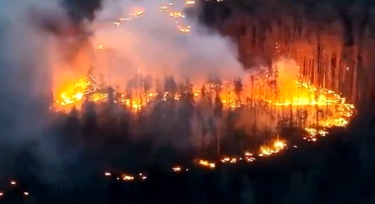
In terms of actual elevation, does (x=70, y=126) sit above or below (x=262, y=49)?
below

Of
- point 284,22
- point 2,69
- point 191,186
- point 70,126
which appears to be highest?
point 284,22

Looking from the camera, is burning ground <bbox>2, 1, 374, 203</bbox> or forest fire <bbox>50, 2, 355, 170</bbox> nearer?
burning ground <bbox>2, 1, 374, 203</bbox>

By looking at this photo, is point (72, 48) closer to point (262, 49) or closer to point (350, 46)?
point (262, 49)

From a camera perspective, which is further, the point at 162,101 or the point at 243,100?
the point at 243,100

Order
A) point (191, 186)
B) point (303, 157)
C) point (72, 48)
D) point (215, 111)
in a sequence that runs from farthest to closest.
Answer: point (72, 48) < point (215, 111) < point (303, 157) < point (191, 186)

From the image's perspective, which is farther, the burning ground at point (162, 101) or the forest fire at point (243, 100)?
the forest fire at point (243, 100)

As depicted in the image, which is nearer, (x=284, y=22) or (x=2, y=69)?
(x=2, y=69)

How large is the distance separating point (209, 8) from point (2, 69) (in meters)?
1.36

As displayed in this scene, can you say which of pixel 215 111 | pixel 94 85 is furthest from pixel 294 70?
pixel 94 85

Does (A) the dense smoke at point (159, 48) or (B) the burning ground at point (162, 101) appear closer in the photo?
(B) the burning ground at point (162, 101)

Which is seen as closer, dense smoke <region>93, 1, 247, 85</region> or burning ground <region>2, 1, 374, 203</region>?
burning ground <region>2, 1, 374, 203</region>

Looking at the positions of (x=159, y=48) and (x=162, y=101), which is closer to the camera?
(x=162, y=101)

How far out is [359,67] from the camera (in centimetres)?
391

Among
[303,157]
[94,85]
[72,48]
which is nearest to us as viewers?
[303,157]
